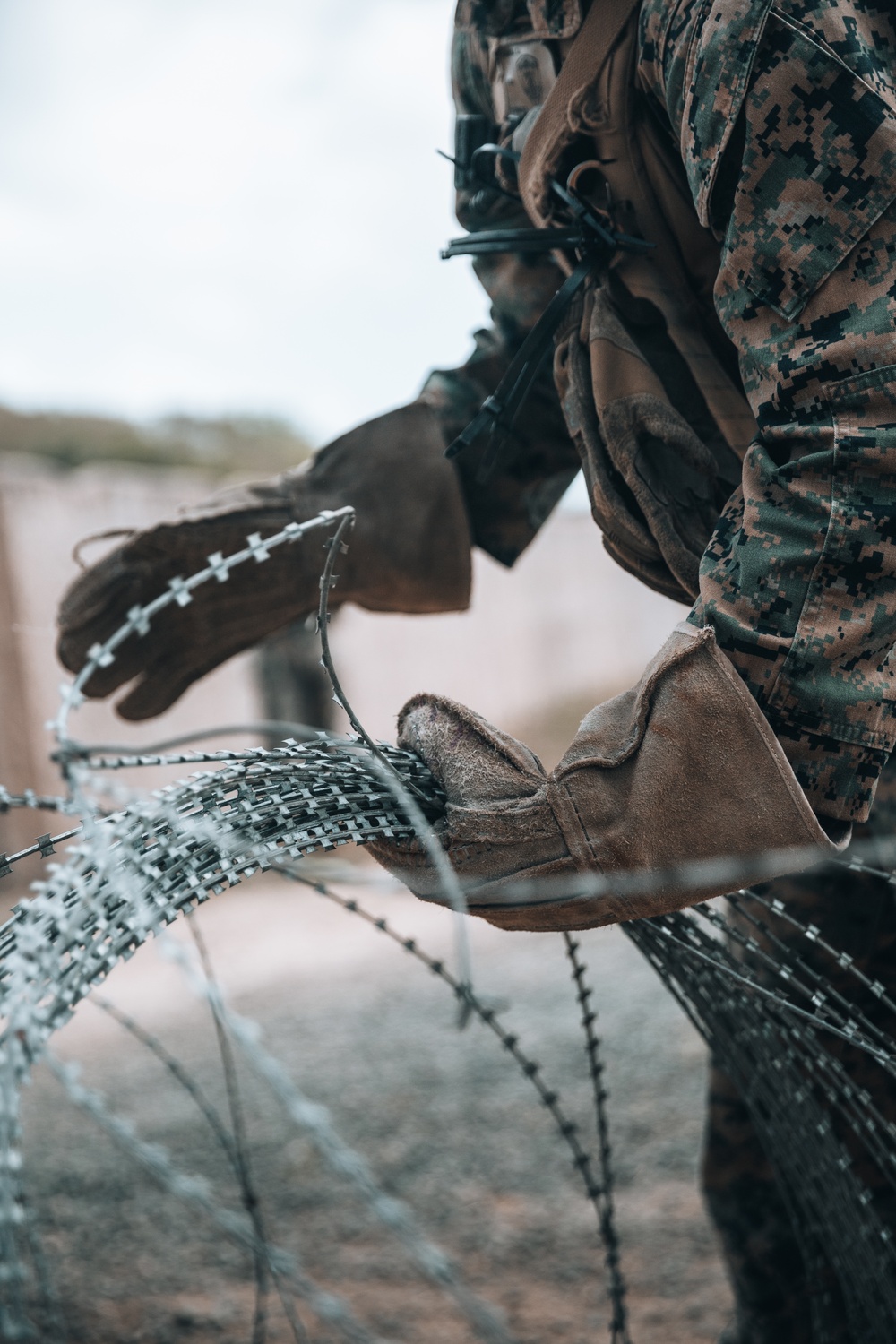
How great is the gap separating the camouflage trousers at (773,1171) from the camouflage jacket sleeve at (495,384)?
0.78m

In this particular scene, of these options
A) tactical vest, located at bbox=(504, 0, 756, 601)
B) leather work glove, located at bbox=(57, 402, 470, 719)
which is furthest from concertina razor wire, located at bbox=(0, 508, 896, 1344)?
leather work glove, located at bbox=(57, 402, 470, 719)

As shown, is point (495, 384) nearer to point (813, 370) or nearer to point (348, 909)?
point (813, 370)

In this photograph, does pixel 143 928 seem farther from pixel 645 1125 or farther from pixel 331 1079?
pixel 331 1079

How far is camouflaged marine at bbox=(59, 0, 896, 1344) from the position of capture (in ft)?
3.55

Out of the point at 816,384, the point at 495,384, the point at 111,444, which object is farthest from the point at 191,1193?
the point at 111,444

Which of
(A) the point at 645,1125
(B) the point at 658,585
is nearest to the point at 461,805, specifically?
(B) the point at 658,585

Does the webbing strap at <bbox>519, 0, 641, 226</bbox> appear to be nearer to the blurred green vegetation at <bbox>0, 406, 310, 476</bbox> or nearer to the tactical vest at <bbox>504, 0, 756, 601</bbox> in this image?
the tactical vest at <bbox>504, 0, 756, 601</bbox>

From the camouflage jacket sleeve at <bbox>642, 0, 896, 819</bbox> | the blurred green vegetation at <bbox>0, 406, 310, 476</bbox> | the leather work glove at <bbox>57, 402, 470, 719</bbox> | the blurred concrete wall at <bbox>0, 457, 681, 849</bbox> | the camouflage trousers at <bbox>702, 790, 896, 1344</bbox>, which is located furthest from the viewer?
the blurred green vegetation at <bbox>0, 406, 310, 476</bbox>

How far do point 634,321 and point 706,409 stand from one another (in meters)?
0.16

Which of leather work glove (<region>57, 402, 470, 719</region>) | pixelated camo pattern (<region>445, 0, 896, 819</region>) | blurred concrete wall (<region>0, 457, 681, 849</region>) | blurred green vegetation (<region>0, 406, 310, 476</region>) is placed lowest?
pixelated camo pattern (<region>445, 0, 896, 819</region>)

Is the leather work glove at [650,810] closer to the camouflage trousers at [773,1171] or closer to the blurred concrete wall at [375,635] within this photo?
the camouflage trousers at [773,1171]

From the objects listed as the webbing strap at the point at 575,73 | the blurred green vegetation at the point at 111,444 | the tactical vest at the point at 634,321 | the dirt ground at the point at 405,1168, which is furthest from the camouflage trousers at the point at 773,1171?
the blurred green vegetation at the point at 111,444

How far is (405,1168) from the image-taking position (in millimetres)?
2904

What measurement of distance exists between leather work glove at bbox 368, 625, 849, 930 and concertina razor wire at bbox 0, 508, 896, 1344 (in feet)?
0.06
